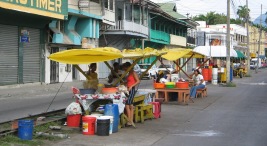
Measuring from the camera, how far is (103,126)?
10023 mm

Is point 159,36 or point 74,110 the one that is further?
point 159,36

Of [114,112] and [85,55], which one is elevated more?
[85,55]

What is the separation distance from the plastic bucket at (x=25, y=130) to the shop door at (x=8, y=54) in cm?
1686

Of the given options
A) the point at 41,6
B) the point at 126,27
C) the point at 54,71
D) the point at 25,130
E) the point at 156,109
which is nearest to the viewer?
the point at 25,130

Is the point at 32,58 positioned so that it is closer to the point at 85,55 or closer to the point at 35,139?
the point at 85,55

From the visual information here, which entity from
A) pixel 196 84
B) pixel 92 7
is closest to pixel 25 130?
pixel 196 84

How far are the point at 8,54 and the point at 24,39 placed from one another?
5.84ft

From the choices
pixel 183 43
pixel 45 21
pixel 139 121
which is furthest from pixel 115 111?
pixel 183 43

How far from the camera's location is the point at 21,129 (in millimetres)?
9188

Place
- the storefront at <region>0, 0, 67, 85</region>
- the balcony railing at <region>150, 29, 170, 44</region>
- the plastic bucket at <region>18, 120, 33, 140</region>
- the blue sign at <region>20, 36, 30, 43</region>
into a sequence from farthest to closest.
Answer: the balcony railing at <region>150, 29, 170, 44</region>
the blue sign at <region>20, 36, 30, 43</region>
the storefront at <region>0, 0, 67, 85</region>
the plastic bucket at <region>18, 120, 33, 140</region>

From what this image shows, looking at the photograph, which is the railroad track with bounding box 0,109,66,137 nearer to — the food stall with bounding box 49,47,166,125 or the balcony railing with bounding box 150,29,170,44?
the food stall with bounding box 49,47,166,125

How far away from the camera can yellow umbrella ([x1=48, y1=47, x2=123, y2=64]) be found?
10.7m

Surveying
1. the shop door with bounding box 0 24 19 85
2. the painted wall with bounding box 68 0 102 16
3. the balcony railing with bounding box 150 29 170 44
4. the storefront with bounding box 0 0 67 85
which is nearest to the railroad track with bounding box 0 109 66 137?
the storefront with bounding box 0 0 67 85

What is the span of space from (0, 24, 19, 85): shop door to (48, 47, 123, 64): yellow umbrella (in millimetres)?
15228
